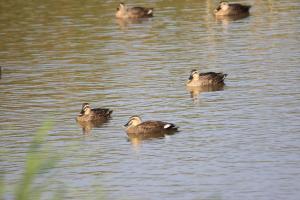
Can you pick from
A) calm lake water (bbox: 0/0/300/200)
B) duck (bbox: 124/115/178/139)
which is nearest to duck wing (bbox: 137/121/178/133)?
duck (bbox: 124/115/178/139)

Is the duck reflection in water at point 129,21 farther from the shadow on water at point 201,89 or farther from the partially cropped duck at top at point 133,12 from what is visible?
the shadow on water at point 201,89

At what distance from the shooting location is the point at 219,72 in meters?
29.8

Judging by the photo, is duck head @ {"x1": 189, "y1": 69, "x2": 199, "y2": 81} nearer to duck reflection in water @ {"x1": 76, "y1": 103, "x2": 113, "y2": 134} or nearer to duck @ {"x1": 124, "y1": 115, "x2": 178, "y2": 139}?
duck reflection in water @ {"x1": 76, "y1": 103, "x2": 113, "y2": 134}

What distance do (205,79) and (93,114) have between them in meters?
5.10

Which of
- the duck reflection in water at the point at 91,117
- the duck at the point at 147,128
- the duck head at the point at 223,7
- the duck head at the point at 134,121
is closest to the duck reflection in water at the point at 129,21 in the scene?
the duck head at the point at 223,7

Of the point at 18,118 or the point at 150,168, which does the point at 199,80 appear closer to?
the point at 18,118

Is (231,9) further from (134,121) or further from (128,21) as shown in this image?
→ (134,121)

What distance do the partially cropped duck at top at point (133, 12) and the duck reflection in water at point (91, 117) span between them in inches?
727

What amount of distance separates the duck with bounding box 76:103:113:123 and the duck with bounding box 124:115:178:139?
4.90 ft

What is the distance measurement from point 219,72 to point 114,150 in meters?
9.47

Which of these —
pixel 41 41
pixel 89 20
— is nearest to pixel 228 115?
pixel 41 41

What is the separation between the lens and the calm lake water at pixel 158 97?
17969 mm

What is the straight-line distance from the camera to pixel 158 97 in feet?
87.5

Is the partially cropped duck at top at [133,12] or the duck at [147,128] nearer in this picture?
the duck at [147,128]
